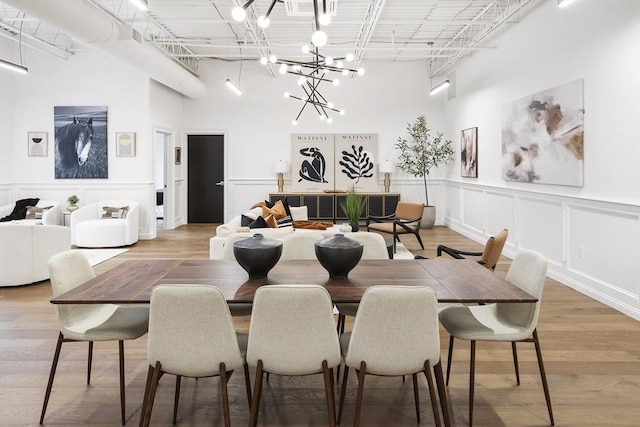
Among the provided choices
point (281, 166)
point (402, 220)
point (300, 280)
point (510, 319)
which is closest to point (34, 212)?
point (281, 166)

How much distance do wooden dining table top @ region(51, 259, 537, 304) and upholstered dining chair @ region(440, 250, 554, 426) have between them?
0.16 metres

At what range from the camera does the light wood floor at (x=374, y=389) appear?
2.51m

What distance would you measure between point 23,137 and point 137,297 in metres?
8.29

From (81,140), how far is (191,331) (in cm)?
802

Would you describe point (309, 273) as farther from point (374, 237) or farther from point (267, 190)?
point (267, 190)

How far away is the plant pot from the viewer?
401 inches

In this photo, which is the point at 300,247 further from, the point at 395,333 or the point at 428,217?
the point at 428,217

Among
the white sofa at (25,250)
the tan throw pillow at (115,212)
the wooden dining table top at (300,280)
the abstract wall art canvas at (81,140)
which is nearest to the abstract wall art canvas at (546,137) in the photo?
the wooden dining table top at (300,280)

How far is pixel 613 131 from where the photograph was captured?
4562 mm

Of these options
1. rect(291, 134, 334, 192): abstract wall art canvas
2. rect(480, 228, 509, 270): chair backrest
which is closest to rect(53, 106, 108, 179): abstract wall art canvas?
rect(291, 134, 334, 192): abstract wall art canvas

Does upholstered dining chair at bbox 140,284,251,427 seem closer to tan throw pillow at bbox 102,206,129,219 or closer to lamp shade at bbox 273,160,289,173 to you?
tan throw pillow at bbox 102,206,129,219

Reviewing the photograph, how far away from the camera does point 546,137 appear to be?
5.80m

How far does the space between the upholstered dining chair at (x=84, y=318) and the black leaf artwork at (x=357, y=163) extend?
824 cm

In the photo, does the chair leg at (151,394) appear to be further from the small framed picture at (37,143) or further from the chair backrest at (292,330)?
the small framed picture at (37,143)
